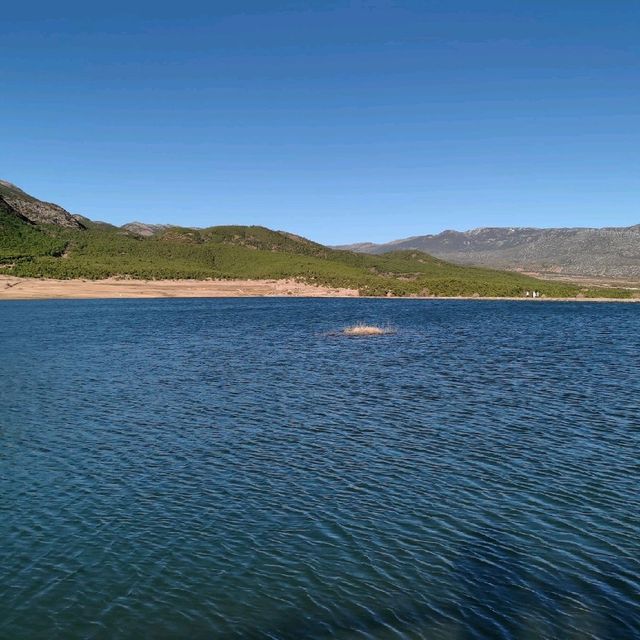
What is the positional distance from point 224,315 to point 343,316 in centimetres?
2803

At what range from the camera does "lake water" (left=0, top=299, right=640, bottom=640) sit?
17562 millimetres

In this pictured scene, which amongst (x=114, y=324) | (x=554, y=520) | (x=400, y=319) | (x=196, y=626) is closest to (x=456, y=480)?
(x=554, y=520)

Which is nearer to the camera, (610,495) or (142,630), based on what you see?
(142,630)

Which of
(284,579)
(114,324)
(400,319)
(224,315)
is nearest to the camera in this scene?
(284,579)

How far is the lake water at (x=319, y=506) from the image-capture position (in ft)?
57.6

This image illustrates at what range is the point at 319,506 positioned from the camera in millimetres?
→ 25391

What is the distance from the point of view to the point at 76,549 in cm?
2166

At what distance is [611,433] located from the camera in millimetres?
35844

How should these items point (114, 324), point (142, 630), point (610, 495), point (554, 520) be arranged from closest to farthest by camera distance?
point (142, 630) < point (554, 520) < point (610, 495) < point (114, 324)

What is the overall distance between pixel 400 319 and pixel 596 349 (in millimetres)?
56369

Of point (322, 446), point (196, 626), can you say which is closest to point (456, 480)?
point (322, 446)

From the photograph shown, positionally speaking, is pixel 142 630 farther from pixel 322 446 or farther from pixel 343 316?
pixel 343 316

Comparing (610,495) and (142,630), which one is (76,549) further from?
(610,495)

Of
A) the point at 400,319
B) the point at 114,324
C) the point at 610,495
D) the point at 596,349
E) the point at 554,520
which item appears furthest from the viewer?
the point at 400,319
